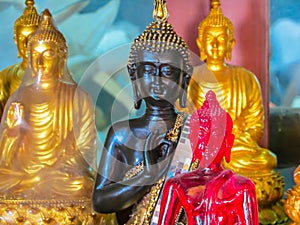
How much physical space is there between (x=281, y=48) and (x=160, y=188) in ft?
4.78

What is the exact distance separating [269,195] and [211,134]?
1424 millimetres

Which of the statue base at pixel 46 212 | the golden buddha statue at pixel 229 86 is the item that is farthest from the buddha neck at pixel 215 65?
the statue base at pixel 46 212


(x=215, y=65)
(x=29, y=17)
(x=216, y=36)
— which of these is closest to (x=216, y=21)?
(x=216, y=36)

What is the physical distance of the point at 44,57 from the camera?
7.89 ft

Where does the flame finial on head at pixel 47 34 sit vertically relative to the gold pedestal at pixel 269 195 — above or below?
above

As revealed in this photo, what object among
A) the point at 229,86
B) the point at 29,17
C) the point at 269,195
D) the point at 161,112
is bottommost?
the point at 269,195

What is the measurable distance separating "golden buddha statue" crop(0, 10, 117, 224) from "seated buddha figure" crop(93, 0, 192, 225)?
0.47m

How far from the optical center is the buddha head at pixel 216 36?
Answer: 265 cm

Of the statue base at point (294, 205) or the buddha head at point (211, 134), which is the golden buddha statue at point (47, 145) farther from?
the buddha head at point (211, 134)

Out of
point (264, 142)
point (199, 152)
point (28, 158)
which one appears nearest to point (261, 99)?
point (264, 142)

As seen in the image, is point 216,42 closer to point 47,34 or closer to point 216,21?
point 216,21

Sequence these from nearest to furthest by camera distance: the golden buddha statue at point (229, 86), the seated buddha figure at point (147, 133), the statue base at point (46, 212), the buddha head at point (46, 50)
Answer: the seated buddha figure at point (147, 133)
the statue base at point (46, 212)
the buddha head at point (46, 50)
the golden buddha statue at point (229, 86)

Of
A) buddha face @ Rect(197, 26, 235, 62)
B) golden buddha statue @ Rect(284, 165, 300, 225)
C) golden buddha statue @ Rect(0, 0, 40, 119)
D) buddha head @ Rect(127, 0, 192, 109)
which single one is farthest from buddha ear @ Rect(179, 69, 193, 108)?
golden buddha statue @ Rect(0, 0, 40, 119)

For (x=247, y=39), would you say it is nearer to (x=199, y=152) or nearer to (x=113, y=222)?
(x=113, y=222)
